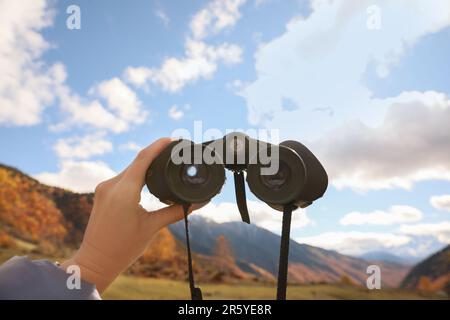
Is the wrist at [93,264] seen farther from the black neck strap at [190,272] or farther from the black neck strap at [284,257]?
the black neck strap at [284,257]

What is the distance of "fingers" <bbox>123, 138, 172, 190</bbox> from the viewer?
231cm

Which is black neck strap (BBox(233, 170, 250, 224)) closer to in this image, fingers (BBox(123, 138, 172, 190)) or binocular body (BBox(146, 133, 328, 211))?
binocular body (BBox(146, 133, 328, 211))

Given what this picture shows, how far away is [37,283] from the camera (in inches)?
73.0

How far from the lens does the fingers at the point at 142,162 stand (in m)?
2.31

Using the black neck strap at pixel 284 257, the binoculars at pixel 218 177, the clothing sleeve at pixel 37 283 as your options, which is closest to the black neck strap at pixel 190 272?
the binoculars at pixel 218 177

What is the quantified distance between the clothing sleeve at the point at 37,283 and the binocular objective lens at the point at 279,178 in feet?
3.53

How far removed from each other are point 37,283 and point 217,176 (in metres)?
1.06

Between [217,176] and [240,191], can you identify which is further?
[240,191]

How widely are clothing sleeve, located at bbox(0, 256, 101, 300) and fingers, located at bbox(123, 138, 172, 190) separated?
578 mm

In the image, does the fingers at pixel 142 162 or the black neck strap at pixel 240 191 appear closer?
the fingers at pixel 142 162

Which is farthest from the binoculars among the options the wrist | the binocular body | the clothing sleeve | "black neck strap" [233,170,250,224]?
the clothing sleeve

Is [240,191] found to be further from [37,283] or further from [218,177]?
[37,283]

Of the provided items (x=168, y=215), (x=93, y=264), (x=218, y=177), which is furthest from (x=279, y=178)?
(x=93, y=264)
